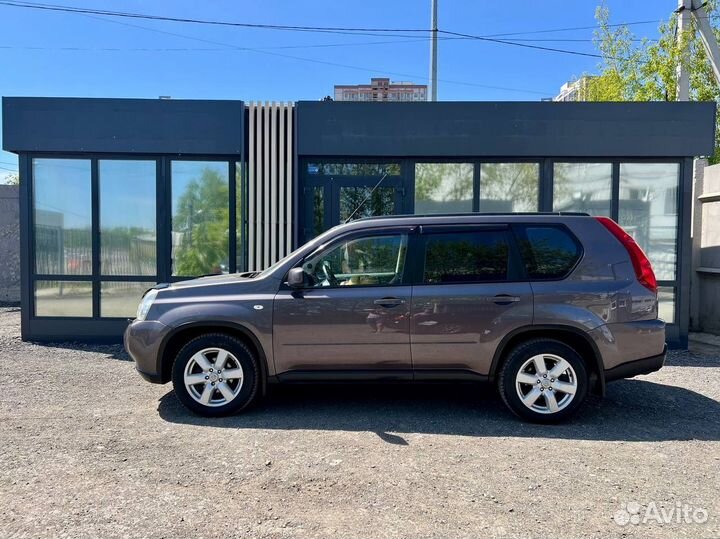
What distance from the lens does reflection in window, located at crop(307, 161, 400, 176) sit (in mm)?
8289

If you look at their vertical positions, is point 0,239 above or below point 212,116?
below

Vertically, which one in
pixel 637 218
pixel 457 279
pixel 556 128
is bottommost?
pixel 457 279

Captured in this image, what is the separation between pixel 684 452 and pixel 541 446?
1.10 meters

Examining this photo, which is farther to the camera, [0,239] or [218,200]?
[0,239]

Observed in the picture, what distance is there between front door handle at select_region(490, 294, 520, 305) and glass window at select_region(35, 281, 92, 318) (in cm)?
670

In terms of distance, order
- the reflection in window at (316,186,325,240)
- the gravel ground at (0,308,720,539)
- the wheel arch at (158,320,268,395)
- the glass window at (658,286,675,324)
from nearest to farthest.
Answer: the gravel ground at (0,308,720,539), the wheel arch at (158,320,268,395), the glass window at (658,286,675,324), the reflection in window at (316,186,325,240)

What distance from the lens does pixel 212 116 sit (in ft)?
26.5

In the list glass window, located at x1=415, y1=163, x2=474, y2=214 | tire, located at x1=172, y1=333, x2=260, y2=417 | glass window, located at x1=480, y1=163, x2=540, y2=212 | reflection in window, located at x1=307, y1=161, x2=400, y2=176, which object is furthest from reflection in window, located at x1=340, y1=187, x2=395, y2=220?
tire, located at x1=172, y1=333, x2=260, y2=417

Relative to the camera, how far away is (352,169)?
27.3ft

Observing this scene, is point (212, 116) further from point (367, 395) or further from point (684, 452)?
point (684, 452)

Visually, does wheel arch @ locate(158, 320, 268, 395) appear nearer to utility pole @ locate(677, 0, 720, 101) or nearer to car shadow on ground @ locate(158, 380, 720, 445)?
car shadow on ground @ locate(158, 380, 720, 445)

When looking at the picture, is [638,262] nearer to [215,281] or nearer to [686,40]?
[215,281]

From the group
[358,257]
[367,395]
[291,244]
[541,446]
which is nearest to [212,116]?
[291,244]

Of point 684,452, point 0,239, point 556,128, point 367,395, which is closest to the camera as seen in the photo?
point 684,452
